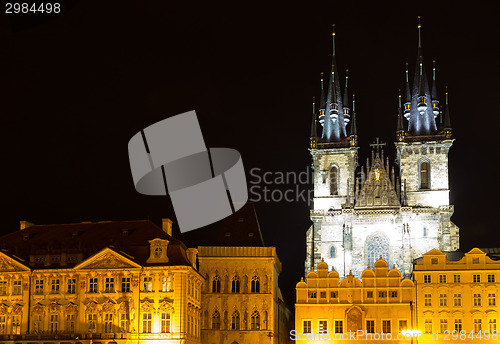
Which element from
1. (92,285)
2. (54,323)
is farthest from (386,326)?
(54,323)

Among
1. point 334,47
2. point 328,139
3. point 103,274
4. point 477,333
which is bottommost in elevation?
point 477,333

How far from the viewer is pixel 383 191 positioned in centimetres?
9594

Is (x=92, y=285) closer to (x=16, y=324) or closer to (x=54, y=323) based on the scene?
(x=54, y=323)

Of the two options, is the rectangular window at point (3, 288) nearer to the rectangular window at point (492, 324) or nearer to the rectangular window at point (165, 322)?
the rectangular window at point (165, 322)

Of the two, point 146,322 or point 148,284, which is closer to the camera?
point 146,322

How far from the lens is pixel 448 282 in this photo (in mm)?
71938

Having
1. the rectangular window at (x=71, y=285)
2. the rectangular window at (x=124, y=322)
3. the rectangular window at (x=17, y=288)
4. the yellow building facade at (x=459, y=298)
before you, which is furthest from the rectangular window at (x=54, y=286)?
the yellow building facade at (x=459, y=298)

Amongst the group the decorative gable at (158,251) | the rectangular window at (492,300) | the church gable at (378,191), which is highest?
the church gable at (378,191)

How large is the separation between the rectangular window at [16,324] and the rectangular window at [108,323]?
271 inches

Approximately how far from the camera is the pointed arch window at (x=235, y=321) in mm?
70438

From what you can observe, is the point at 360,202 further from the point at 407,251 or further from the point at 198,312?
the point at 198,312

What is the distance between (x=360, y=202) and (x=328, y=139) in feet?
32.0

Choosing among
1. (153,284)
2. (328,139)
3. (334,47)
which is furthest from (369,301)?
(334,47)

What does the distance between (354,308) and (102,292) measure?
70.3 feet
